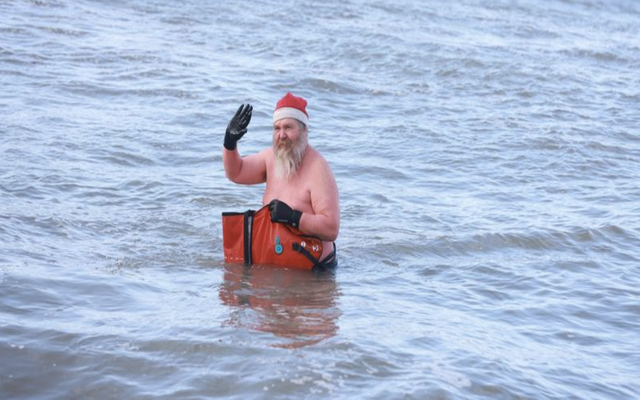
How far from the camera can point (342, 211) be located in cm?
931

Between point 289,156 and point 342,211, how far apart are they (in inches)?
104

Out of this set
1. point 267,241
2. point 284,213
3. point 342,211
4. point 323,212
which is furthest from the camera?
point 342,211

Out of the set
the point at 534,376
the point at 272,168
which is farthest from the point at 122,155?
the point at 534,376

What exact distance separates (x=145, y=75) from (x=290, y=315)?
30.2 feet

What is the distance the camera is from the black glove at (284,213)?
647 cm

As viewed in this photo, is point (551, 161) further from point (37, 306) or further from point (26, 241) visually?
point (37, 306)

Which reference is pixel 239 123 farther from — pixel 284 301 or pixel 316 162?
pixel 284 301

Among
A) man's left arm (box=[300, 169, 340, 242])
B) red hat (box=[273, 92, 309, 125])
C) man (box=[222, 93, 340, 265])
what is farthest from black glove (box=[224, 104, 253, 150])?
man's left arm (box=[300, 169, 340, 242])

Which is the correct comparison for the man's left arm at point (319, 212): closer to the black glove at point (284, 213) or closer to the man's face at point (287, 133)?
the black glove at point (284, 213)

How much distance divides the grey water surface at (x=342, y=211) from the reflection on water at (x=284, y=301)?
0.02 m

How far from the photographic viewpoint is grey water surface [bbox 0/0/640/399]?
5137 mm

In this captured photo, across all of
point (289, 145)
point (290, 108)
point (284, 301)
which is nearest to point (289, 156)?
point (289, 145)

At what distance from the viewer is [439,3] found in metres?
25.2

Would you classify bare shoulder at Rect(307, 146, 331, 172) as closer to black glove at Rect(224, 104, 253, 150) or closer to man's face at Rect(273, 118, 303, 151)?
man's face at Rect(273, 118, 303, 151)
